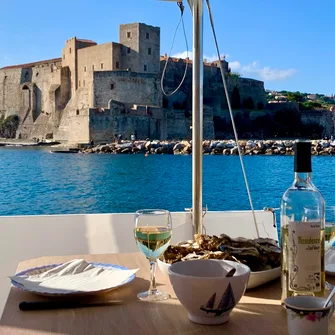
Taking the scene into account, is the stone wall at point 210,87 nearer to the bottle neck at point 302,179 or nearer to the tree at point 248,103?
the tree at point 248,103

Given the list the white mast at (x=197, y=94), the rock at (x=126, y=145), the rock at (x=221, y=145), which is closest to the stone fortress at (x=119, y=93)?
the rock at (x=126, y=145)

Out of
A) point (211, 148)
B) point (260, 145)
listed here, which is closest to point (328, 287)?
point (211, 148)

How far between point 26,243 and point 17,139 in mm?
25130

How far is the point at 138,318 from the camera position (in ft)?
1.69

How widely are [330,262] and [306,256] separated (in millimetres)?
247

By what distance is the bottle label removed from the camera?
503 mm

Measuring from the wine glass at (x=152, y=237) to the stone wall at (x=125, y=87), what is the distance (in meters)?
20.0

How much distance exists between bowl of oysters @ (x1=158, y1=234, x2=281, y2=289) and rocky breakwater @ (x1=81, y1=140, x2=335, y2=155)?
1854 cm

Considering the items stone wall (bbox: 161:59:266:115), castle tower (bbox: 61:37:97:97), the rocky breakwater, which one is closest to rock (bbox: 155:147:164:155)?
the rocky breakwater

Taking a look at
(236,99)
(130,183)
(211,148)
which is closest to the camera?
(130,183)

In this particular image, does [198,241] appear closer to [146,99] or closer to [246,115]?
[146,99]

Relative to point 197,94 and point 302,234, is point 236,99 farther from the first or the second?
point 302,234

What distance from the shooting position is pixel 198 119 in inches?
36.7

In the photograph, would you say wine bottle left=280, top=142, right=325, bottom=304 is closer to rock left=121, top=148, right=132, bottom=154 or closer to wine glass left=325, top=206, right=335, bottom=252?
wine glass left=325, top=206, right=335, bottom=252
